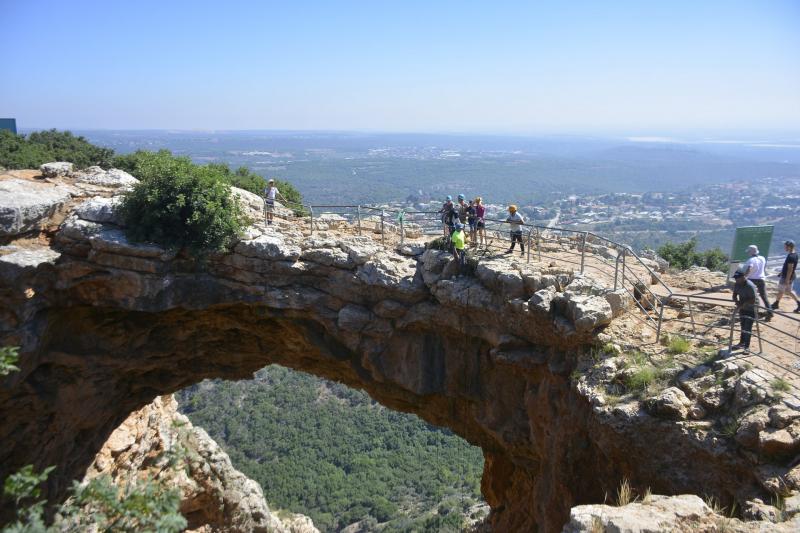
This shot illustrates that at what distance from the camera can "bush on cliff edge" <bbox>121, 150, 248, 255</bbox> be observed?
20.1 meters

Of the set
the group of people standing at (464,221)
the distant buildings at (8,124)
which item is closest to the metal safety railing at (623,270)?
the group of people standing at (464,221)

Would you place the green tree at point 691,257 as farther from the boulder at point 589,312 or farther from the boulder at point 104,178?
the boulder at point 104,178

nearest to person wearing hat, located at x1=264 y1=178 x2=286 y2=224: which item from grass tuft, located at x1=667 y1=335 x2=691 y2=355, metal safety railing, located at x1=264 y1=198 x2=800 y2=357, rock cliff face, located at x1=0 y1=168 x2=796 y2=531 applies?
rock cliff face, located at x1=0 y1=168 x2=796 y2=531

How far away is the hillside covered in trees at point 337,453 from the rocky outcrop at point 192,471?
54.0ft

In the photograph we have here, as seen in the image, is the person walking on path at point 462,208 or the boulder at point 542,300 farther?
the person walking on path at point 462,208

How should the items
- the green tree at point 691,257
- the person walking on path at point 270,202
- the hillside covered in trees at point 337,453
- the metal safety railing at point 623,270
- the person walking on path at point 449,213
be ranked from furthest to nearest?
the hillside covered in trees at point 337,453 < the green tree at point 691,257 < the person walking on path at point 270,202 < the person walking on path at point 449,213 < the metal safety railing at point 623,270

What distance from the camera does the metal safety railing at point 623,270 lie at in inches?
611

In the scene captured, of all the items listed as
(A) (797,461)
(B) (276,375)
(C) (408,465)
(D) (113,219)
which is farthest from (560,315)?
(B) (276,375)

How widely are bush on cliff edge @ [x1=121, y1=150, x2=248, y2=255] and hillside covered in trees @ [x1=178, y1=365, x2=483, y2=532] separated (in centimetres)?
2875

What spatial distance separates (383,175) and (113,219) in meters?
181

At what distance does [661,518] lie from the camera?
9523 mm

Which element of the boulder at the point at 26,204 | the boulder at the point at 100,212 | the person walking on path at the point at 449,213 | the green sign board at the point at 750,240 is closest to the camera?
the green sign board at the point at 750,240

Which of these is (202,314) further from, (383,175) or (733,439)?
(383,175)

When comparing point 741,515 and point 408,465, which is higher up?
point 741,515
